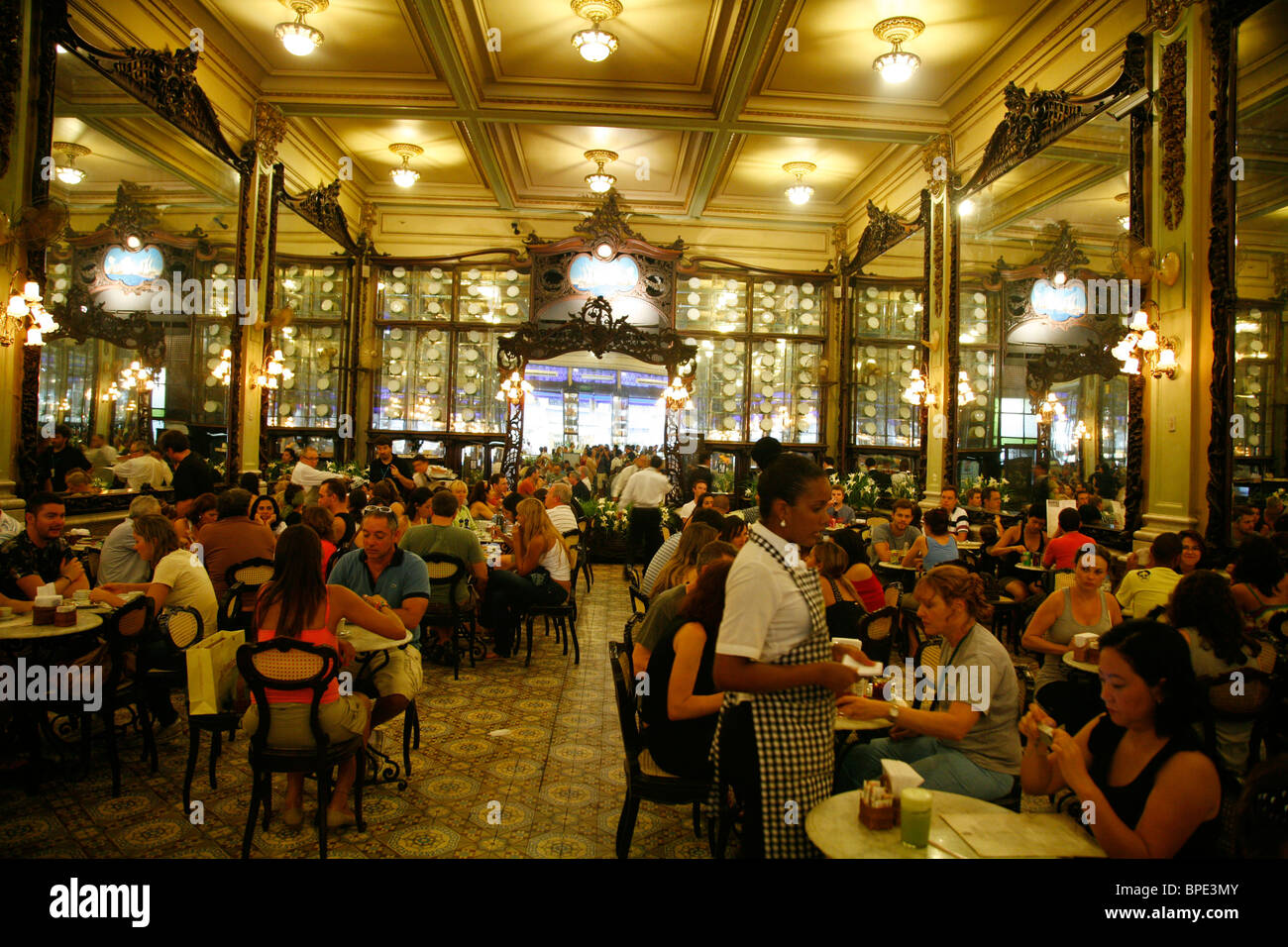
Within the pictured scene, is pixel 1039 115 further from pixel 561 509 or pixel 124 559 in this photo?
pixel 124 559

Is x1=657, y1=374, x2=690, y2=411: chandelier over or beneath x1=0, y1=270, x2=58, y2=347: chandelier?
over

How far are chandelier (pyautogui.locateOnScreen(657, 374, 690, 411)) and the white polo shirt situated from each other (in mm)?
11604

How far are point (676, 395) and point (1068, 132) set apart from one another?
7488mm

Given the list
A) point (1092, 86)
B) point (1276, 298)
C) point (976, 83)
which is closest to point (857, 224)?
point (976, 83)

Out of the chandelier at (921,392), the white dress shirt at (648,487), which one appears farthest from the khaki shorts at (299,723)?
the chandelier at (921,392)

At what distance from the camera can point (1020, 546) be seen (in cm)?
825

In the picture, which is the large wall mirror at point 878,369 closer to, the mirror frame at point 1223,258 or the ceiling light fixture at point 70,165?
the mirror frame at point 1223,258

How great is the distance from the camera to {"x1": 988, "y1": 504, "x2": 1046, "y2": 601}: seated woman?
7859 mm

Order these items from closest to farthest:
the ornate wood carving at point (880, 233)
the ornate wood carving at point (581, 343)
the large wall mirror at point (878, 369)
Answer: the ornate wood carving at point (880, 233) → the ornate wood carving at point (581, 343) → the large wall mirror at point (878, 369)

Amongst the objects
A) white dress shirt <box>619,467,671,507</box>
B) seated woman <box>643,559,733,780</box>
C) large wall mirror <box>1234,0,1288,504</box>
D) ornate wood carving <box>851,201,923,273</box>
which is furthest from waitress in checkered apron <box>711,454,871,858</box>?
ornate wood carving <box>851,201,923,273</box>

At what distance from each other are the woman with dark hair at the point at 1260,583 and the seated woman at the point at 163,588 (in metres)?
5.65

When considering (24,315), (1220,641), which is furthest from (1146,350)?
(24,315)

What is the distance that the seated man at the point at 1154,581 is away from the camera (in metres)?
4.77

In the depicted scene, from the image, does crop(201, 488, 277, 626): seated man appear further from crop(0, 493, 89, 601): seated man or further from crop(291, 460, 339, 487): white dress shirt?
crop(291, 460, 339, 487): white dress shirt
